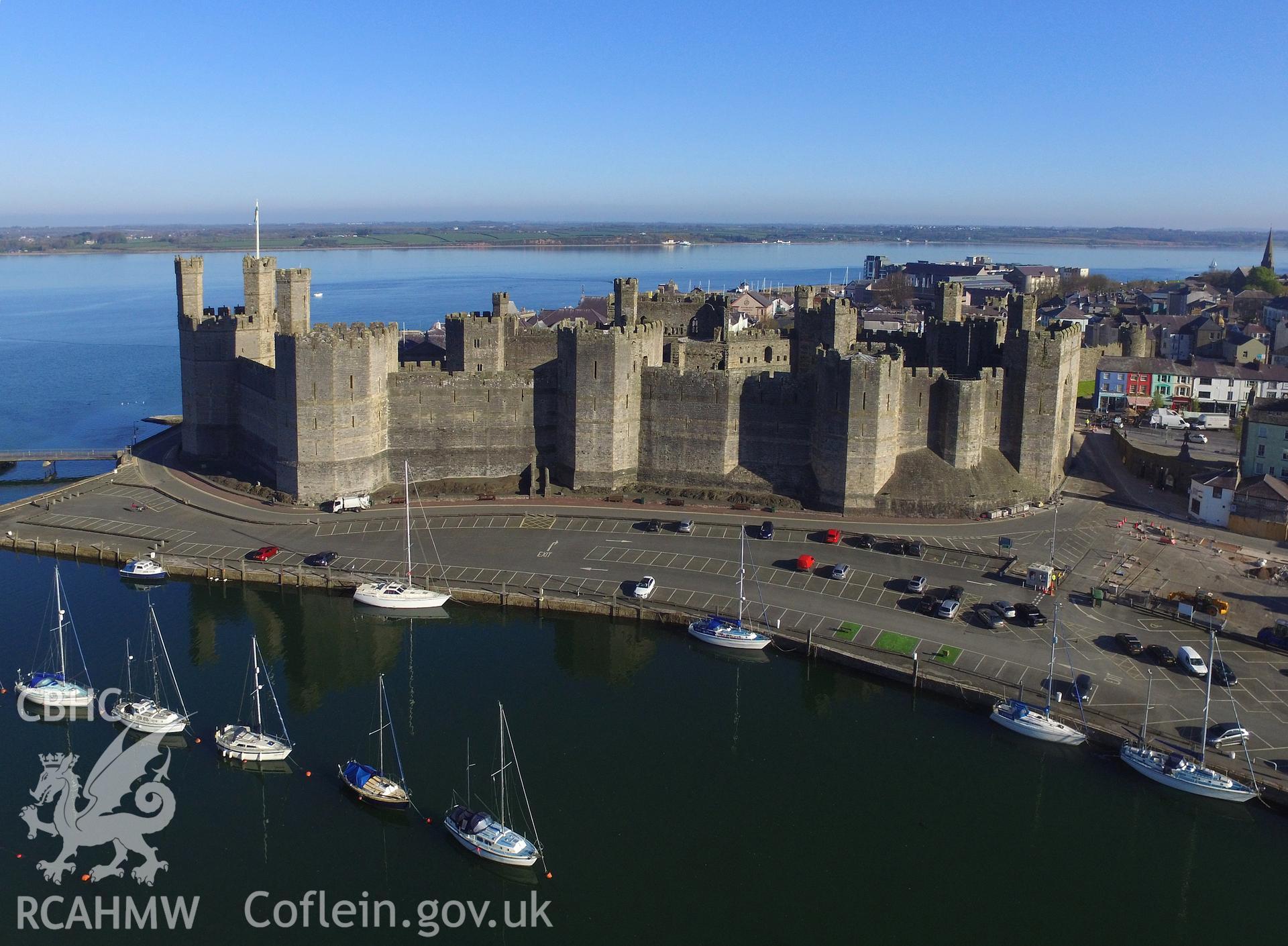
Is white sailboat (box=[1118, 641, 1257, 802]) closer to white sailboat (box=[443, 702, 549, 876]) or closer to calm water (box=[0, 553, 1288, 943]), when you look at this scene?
calm water (box=[0, 553, 1288, 943])

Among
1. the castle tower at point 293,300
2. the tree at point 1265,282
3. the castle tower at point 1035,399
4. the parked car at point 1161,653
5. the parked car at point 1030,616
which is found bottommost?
the parked car at point 1161,653

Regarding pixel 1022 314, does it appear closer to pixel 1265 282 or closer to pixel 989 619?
pixel 989 619

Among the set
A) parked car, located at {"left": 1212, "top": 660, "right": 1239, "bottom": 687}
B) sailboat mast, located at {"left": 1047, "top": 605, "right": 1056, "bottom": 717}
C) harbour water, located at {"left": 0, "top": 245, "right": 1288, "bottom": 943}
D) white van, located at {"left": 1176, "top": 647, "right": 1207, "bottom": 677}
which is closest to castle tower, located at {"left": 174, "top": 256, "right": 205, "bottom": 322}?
harbour water, located at {"left": 0, "top": 245, "right": 1288, "bottom": 943}

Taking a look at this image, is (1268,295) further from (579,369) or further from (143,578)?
(143,578)

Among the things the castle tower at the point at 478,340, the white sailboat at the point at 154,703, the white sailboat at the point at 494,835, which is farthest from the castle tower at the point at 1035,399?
the white sailboat at the point at 154,703

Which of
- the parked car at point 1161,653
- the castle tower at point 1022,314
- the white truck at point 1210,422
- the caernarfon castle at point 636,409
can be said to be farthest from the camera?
the white truck at point 1210,422

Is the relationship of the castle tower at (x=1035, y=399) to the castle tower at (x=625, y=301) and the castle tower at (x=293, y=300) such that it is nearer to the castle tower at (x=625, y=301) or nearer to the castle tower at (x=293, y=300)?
the castle tower at (x=625, y=301)
